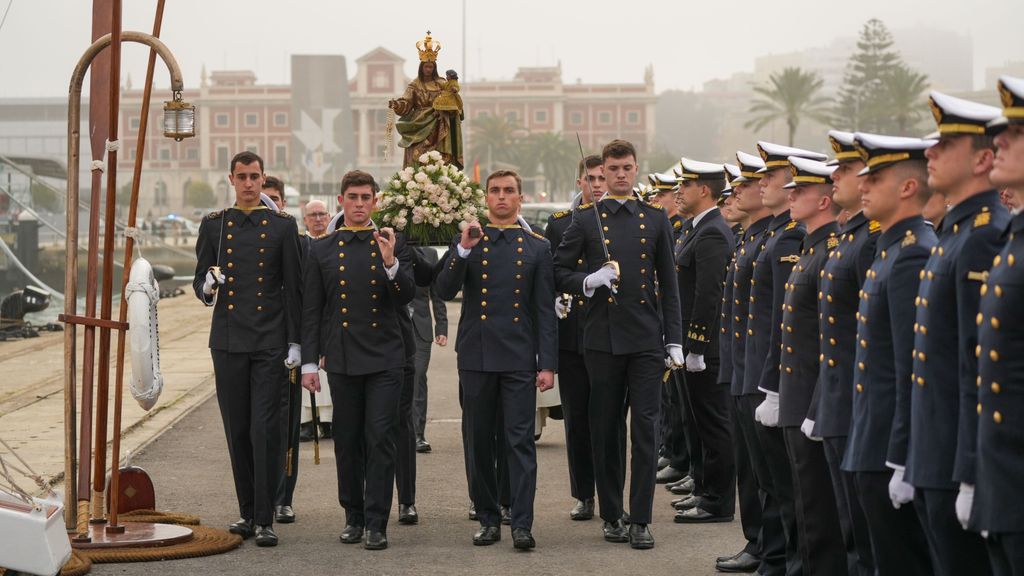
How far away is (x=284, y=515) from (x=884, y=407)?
15.9 ft

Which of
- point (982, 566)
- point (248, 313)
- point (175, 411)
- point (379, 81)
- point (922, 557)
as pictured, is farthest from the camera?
point (379, 81)

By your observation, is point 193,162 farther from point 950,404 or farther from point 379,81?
point 950,404

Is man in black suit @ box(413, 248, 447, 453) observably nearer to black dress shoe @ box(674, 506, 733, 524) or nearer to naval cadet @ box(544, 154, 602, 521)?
naval cadet @ box(544, 154, 602, 521)

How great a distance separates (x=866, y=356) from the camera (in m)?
5.61

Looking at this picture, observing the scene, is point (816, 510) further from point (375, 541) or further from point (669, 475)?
point (669, 475)

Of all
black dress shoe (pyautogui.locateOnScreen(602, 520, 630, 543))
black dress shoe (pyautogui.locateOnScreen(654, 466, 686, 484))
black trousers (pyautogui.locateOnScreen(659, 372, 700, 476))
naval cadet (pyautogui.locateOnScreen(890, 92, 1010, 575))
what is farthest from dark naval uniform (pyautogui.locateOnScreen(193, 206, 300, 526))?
naval cadet (pyautogui.locateOnScreen(890, 92, 1010, 575))

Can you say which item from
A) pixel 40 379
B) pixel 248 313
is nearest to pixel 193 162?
pixel 40 379

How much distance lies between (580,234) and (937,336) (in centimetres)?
413

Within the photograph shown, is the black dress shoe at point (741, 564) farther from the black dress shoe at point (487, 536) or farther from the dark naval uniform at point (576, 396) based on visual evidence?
the dark naval uniform at point (576, 396)

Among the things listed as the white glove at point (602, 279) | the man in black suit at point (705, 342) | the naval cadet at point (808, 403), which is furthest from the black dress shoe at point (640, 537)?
the naval cadet at point (808, 403)

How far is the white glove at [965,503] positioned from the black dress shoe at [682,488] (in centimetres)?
591

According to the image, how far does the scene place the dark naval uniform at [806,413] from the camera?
6.64m

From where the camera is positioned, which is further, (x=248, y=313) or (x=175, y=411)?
(x=175, y=411)

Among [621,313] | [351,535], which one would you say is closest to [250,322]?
[351,535]
